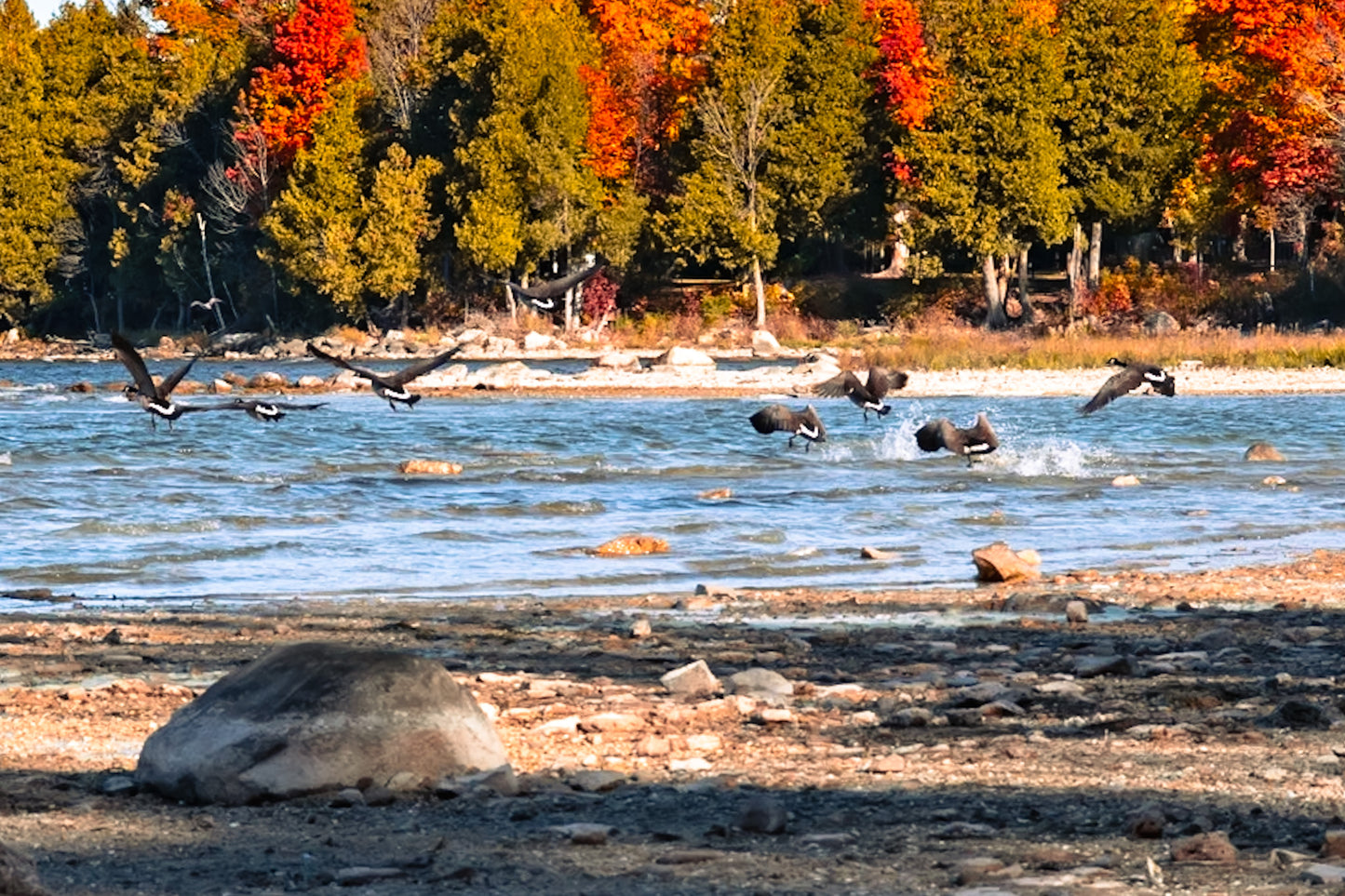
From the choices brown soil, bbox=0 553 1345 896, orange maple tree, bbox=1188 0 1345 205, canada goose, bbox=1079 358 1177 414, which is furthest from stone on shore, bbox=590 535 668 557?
orange maple tree, bbox=1188 0 1345 205

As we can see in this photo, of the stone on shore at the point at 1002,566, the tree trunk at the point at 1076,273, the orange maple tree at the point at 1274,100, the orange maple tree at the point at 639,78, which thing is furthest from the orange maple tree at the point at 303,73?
the stone on shore at the point at 1002,566

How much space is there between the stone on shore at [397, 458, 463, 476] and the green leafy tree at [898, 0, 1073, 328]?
32.4 m

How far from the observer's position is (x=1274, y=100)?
52.1 meters

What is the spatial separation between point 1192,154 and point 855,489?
121 ft

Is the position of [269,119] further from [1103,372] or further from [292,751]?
[292,751]

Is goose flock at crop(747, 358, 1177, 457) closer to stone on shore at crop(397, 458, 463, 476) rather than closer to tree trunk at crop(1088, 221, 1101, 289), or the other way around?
stone on shore at crop(397, 458, 463, 476)

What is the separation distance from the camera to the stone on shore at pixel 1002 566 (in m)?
13.8

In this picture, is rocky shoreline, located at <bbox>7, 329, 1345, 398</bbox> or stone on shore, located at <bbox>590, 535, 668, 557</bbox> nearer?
stone on shore, located at <bbox>590, 535, 668, 557</bbox>

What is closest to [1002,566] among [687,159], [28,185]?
[687,159]

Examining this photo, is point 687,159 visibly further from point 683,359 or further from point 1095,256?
point 683,359

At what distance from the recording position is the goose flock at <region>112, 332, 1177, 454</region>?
1626 cm

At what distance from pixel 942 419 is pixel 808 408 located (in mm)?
1813

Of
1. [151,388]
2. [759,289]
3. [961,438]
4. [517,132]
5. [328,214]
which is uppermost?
[517,132]

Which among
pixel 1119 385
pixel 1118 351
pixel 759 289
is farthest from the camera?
pixel 759 289
